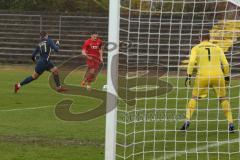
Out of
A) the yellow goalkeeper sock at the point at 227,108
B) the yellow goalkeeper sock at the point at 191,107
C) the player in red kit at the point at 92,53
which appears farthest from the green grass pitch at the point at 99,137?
the player in red kit at the point at 92,53

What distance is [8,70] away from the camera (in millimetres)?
27844

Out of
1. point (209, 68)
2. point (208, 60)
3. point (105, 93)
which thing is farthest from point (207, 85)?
point (105, 93)

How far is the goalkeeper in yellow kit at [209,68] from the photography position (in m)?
10.2

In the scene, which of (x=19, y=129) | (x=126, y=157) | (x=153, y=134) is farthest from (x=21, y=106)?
(x=126, y=157)

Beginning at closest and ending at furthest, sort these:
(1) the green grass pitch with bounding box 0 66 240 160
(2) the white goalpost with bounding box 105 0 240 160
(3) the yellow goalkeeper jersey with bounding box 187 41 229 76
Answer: (2) the white goalpost with bounding box 105 0 240 160 → (1) the green grass pitch with bounding box 0 66 240 160 → (3) the yellow goalkeeper jersey with bounding box 187 41 229 76

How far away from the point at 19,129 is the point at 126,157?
3.26 meters

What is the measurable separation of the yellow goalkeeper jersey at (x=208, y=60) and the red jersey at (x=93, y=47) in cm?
874

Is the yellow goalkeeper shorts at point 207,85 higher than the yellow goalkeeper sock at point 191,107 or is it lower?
higher

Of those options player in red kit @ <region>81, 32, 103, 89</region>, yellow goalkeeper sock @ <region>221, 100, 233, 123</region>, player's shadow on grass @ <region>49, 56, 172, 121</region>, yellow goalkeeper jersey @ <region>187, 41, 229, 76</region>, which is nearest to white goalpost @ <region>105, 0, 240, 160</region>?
yellow goalkeeper jersey @ <region>187, 41, 229, 76</region>

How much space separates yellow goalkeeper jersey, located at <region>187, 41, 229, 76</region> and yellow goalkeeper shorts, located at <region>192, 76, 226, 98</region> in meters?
0.11

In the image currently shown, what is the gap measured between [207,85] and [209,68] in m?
0.40

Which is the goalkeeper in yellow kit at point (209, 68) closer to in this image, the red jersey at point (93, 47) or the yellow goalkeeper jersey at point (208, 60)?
the yellow goalkeeper jersey at point (208, 60)

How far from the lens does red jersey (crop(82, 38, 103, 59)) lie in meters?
19.0

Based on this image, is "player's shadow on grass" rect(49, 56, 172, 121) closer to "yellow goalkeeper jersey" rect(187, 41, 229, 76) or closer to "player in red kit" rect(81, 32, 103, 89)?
"player in red kit" rect(81, 32, 103, 89)
